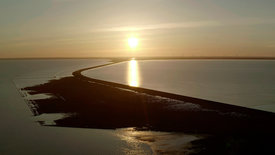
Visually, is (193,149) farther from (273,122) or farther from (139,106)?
(139,106)

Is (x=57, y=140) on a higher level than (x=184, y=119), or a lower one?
lower

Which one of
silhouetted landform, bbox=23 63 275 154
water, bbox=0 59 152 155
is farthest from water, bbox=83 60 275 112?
water, bbox=0 59 152 155

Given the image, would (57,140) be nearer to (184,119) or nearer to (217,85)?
(184,119)

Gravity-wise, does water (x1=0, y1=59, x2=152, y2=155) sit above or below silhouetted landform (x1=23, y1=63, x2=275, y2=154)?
below

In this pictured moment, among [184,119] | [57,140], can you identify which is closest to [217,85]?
[184,119]

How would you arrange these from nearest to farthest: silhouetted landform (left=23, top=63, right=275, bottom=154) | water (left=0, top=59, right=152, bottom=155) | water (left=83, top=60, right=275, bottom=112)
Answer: water (left=0, top=59, right=152, bottom=155) → silhouetted landform (left=23, top=63, right=275, bottom=154) → water (left=83, top=60, right=275, bottom=112)

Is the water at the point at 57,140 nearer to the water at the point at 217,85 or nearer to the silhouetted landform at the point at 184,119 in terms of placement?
the silhouetted landform at the point at 184,119

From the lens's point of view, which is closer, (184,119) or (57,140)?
(57,140)

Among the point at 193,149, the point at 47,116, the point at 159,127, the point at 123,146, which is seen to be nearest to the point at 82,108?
the point at 47,116

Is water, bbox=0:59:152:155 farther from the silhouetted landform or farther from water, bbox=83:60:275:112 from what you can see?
water, bbox=83:60:275:112

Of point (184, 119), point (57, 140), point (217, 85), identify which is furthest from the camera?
point (217, 85)
